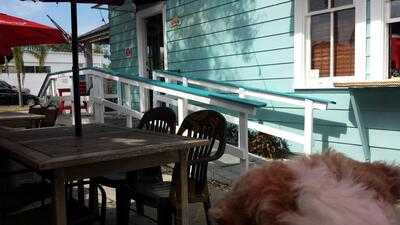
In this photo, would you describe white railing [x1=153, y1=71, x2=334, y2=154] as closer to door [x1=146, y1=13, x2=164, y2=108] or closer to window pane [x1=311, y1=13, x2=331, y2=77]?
window pane [x1=311, y1=13, x2=331, y2=77]

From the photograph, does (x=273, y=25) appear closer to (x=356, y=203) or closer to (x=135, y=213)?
(x=135, y=213)

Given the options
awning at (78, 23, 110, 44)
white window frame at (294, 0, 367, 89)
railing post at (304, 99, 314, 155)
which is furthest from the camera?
awning at (78, 23, 110, 44)

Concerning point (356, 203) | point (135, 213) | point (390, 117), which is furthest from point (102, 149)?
point (390, 117)

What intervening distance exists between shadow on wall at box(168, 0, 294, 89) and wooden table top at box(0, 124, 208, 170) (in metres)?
3.46

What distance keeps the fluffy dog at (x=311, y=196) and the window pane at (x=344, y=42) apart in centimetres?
499

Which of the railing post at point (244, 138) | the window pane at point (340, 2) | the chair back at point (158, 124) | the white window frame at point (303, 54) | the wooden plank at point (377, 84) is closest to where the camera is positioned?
the chair back at point (158, 124)

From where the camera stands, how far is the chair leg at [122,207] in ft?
11.5

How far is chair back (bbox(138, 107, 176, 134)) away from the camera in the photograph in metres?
4.07

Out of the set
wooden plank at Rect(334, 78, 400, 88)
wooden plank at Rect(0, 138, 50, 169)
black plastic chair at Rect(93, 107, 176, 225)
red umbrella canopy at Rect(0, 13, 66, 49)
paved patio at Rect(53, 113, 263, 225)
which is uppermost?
red umbrella canopy at Rect(0, 13, 66, 49)

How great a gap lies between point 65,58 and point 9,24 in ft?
108

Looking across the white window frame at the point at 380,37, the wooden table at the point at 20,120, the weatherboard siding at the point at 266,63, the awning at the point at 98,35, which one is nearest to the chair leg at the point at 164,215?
the weatherboard siding at the point at 266,63

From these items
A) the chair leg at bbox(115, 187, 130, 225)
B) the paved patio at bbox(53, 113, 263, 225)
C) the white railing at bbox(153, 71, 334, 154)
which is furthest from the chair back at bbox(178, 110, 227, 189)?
the white railing at bbox(153, 71, 334, 154)

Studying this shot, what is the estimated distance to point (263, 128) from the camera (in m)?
5.96

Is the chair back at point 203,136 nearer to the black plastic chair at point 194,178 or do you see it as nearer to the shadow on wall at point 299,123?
the black plastic chair at point 194,178
